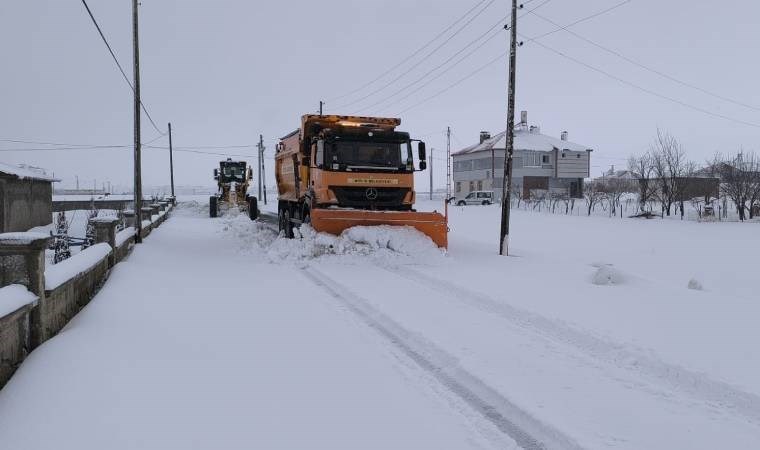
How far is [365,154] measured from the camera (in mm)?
13367

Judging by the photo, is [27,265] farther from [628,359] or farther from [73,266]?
[628,359]

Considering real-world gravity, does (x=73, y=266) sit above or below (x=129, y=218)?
below

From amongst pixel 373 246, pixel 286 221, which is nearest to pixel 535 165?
pixel 286 221

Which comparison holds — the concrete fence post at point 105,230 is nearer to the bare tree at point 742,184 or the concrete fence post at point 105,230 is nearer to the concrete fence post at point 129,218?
the concrete fence post at point 129,218

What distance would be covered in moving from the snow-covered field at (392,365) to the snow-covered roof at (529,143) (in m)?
53.5

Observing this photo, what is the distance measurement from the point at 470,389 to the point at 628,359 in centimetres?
179

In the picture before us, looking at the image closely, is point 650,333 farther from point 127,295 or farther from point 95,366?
point 127,295

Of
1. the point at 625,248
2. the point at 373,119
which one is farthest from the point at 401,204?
the point at 625,248

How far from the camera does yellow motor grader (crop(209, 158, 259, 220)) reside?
106ft

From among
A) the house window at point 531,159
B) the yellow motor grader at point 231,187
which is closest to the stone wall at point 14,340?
the yellow motor grader at point 231,187

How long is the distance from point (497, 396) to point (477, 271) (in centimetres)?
670

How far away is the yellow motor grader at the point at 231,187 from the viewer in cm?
3234

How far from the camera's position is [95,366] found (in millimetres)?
4918

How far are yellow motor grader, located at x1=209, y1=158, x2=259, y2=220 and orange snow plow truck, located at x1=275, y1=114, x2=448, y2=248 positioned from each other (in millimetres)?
18708
